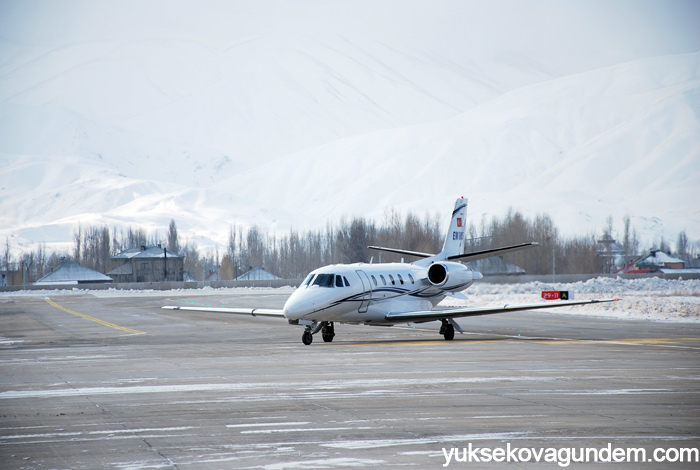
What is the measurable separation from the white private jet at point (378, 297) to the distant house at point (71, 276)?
10879cm

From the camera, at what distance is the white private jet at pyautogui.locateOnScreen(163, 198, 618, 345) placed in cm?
2445

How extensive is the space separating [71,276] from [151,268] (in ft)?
43.0

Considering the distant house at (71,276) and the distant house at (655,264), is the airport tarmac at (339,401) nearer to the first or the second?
the distant house at (71,276)

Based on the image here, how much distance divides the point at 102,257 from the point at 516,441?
6130 inches

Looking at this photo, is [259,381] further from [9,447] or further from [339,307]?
[339,307]

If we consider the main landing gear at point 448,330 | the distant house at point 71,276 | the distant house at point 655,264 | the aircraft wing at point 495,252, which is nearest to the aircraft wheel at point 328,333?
the main landing gear at point 448,330

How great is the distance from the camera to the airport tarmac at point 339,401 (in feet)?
31.1

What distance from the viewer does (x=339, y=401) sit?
42.4 feet

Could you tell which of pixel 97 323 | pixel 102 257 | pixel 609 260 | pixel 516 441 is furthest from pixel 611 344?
pixel 102 257

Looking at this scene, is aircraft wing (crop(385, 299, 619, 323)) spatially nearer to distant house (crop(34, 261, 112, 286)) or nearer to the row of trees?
the row of trees

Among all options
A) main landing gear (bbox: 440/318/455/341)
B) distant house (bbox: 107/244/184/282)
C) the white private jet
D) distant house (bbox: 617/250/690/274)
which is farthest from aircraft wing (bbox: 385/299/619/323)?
distant house (bbox: 107/244/184/282)

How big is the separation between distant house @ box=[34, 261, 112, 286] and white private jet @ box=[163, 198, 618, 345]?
357 feet

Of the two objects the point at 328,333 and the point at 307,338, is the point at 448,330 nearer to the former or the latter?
the point at 328,333

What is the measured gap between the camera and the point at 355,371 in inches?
672
